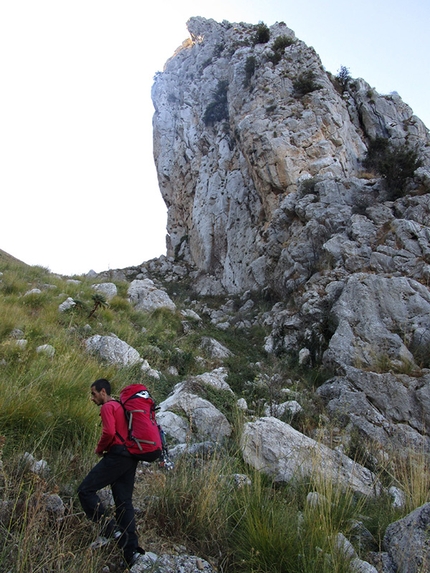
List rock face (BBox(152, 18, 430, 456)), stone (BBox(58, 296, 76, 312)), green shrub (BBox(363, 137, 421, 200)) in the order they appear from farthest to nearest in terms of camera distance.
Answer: green shrub (BBox(363, 137, 421, 200)), stone (BBox(58, 296, 76, 312)), rock face (BBox(152, 18, 430, 456))

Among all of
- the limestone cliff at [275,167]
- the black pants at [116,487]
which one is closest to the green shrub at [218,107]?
the limestone cliff at [275,167]

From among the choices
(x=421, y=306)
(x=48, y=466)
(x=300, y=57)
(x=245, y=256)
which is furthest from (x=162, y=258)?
(x=48, y=466)

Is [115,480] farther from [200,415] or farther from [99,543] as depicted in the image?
[200,415]

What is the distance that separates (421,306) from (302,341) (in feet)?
9.44

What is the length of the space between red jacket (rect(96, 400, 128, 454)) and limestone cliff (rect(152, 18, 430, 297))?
874 centimetres

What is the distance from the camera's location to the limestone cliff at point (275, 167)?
12.4m

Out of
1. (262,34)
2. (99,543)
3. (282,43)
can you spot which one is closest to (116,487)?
(99,543)

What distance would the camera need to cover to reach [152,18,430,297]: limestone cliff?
40.7 ft

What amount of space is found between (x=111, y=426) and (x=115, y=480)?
359mm

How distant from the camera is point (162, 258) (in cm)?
2862

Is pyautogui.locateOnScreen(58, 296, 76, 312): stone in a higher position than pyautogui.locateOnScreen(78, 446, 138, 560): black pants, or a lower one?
higher

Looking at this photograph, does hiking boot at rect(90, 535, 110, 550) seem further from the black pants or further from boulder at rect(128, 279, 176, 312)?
boulder at rect(128, 279, 176, 312)

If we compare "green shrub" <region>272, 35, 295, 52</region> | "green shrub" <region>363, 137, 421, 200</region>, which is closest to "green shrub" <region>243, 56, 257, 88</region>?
"green shrub" <region>272, 35, 295, 52</region>

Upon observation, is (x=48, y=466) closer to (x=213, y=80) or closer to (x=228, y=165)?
(x=228, y=165)
